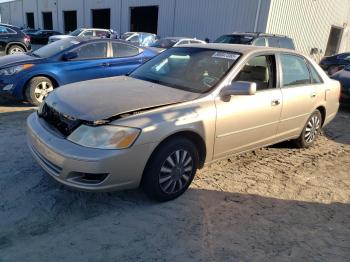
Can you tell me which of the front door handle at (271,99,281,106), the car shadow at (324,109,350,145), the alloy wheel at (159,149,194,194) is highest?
the front door handle at (271,99,281,106)

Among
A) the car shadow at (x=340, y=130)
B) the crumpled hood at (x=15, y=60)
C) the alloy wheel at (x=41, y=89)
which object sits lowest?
the car shadow at (x=340, y=130)

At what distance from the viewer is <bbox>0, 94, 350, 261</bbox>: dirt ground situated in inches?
115

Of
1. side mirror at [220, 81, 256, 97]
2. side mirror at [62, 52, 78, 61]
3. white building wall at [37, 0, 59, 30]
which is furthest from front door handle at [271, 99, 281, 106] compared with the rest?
white building wall at [37, 0, 59, 30]

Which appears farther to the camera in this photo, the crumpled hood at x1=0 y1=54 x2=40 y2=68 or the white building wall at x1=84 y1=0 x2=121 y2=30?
the white building wall at x1=84 y1=0 x2=121 y2=30

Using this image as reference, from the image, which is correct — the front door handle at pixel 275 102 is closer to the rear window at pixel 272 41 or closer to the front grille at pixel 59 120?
the front grille at pixel 59 120

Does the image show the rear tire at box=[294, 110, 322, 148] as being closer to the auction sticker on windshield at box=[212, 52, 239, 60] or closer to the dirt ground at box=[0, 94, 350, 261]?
the dirt ground at box=[0, 94, 350, 261]

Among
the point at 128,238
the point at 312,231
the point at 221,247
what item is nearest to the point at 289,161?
the point at 312,231

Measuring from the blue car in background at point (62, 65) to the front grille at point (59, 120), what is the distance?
335 cm

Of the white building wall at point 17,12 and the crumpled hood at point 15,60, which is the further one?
the white building wall at point 17,12

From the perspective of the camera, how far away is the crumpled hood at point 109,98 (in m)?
3.33

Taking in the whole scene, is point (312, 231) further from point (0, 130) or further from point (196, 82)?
point (0, 130)

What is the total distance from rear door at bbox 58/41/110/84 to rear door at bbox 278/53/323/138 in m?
4.09

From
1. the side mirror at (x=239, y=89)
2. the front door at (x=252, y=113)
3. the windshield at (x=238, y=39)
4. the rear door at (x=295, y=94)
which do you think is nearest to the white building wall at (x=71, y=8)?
the windshield at (x=238, y=39)

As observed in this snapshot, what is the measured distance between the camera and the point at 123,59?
783 cm
